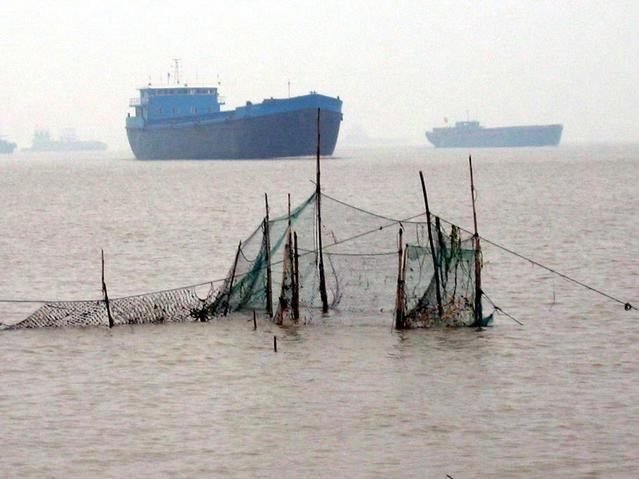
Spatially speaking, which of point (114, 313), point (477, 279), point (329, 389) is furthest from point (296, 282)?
point (329, 389)

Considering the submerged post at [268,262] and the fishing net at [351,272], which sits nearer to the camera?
the fishing net at [351,272]

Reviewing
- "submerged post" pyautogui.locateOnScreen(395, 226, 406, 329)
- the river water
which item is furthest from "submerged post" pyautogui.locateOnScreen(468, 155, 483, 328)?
"submerged post" pyautogui.locateOnScreen(395, 226, 406, 329)

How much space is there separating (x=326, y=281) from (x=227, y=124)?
118 metres

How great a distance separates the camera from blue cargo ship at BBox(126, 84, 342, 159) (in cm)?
13512

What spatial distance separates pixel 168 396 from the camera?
1627 cm

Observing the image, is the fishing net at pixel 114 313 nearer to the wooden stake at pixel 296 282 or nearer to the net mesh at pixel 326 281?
the net mesh at pixel 326 281

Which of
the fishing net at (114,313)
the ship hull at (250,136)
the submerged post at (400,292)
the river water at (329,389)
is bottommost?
the river water at (329,389)

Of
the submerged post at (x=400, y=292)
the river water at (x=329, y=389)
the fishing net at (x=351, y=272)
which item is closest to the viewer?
the river water at (x=329, y=389)

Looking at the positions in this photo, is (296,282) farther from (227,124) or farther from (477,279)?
(227,124)

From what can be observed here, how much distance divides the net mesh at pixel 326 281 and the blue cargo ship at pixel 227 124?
111131 millimetres

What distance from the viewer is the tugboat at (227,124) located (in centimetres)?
13512

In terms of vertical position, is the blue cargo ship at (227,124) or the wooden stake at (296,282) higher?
the blue cargo ship at (227,124)

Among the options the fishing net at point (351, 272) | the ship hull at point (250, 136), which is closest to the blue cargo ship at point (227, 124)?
the ship hull at point (250, 136)

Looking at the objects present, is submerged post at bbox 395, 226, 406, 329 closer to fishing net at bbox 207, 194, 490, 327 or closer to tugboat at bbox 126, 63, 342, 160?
fishing net at bbox 207, 194, 490, 327
